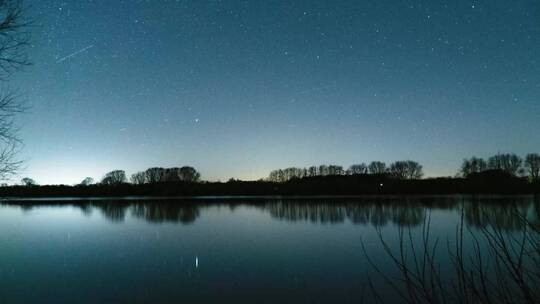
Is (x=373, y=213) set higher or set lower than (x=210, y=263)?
higher

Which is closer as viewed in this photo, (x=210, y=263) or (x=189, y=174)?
(x=210, y=263)

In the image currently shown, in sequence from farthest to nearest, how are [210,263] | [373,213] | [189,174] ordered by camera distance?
[189,174] < [373,213] < [210,263]

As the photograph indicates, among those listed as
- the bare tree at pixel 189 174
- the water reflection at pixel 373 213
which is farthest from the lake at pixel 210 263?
the bare tree at pixel 189 174

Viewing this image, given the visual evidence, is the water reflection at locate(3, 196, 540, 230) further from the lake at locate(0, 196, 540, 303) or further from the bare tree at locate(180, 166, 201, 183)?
the bare tree at locate(180, 166, 201, 183)

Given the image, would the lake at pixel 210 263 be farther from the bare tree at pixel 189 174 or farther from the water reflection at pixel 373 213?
the bare tree at pixel 189 174

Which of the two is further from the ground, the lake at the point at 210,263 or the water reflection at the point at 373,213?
the water reflection at the point at 373,213

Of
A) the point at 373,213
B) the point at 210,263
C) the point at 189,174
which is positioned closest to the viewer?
the point at 210,263

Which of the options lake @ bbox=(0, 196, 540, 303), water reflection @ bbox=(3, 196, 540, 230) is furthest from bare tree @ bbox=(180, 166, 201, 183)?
lake @ bbox=(0, 196, 540, 303)

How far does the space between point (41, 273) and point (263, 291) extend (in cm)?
638

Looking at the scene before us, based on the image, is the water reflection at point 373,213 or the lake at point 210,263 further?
the water reflection at point 373,213

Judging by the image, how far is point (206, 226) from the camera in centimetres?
2219

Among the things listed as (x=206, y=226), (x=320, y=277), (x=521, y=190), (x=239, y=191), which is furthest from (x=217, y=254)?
(x=239, y=191)

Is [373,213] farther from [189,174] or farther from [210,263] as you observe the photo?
[189,174]

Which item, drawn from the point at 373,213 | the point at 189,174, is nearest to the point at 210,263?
the point at 373,213
